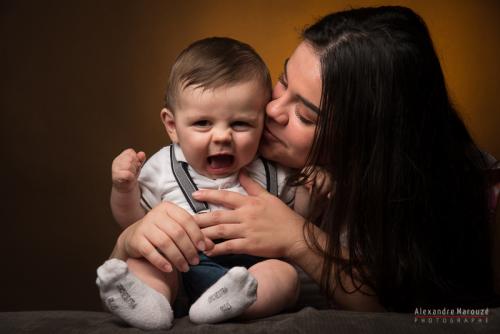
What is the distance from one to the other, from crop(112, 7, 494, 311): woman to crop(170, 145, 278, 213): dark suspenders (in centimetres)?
3

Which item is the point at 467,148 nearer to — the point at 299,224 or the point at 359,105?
the point at 359,105

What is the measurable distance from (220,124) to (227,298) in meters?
0.41

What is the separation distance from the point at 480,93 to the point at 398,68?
111 cm

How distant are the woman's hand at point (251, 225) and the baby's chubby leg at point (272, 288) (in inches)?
2.0

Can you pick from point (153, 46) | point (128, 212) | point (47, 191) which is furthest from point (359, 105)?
point (47, 191)

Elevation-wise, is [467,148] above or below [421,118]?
below

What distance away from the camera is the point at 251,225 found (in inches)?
56.8

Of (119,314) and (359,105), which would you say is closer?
(119,314)

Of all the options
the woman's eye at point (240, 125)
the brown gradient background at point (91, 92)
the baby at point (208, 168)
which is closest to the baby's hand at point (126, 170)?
the baby at point (208, 168)

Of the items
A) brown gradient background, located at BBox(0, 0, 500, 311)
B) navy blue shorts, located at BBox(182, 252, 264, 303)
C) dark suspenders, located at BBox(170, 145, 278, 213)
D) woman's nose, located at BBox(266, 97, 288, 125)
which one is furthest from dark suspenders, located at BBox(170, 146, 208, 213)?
brown gradient background, located at BBox(0, 0, 500, 311)

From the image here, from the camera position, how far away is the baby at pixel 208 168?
1.31m

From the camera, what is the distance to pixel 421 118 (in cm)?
149

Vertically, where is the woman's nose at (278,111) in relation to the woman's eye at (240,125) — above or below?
above

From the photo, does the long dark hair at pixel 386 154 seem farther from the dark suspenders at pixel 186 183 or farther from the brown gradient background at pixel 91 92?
the brown gradient background at pixel 91 92
